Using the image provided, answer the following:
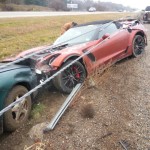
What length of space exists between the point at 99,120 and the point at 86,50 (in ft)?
7.44

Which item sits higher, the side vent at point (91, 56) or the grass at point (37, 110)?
the side vent at point (91, 56)

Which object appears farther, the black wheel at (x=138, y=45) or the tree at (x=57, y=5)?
the tree at (x=57, y=5)

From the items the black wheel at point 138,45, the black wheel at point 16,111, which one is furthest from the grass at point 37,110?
the black wheel at point 138,45

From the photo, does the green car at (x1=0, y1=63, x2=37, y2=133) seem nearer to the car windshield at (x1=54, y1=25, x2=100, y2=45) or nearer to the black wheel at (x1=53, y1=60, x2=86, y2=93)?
the black wheel at (x1=53, y1=60, x2=86, y2=93)

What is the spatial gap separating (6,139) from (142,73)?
13.4 feet

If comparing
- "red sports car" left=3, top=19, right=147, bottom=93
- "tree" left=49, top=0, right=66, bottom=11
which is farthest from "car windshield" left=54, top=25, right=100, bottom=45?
"tree" left=49, top=0, right=66, bottom=11

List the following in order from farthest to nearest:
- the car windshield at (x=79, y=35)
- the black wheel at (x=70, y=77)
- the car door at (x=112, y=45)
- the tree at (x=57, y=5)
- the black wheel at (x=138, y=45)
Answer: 1. the tree at (x=57, y=5)
2. the black wheel at (x=138, y=45)
3. the car windshield at (x=79, y=35)
4. the car door at (x=112, y=45)
5. the black wheel at (x=70, y=77)

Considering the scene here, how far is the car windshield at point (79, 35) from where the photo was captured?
7.79 meters

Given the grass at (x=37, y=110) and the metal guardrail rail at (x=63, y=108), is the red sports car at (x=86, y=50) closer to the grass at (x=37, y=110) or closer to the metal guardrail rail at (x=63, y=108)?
the metal guardrail rail at (x=63, y=108)

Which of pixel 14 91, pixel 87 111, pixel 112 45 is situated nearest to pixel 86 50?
pixel 112 45

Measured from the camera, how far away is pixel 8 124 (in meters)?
4.95

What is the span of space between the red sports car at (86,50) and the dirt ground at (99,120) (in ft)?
1.34

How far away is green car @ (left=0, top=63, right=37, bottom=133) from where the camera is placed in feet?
15.7

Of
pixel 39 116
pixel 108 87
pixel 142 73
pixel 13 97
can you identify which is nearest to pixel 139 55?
pixel 142 73
